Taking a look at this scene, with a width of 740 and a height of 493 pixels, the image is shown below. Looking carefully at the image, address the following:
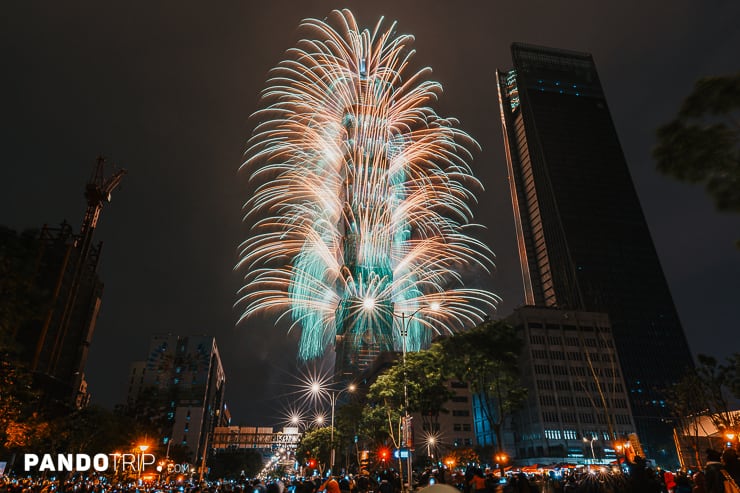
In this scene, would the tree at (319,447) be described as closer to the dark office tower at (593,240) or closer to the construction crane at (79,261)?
the construction crane at (79,261)

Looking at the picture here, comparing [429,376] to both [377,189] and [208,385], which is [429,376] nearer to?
[377,189]

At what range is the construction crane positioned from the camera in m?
70.4

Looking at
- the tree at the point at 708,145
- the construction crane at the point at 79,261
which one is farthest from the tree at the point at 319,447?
the tree at the point at 708,145

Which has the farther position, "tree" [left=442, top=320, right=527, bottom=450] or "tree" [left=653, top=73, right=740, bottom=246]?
→ "tree" [left=442, top=320, right=527, bottom=450]

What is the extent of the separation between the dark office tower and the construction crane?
127 meters

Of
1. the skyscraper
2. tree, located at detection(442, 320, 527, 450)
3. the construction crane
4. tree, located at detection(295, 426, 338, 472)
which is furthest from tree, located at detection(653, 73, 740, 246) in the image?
the skyscraper

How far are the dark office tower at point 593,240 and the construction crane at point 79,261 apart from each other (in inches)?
4991

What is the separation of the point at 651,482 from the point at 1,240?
20.1m

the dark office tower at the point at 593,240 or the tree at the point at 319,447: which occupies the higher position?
the dark office tower at the point at 593,240

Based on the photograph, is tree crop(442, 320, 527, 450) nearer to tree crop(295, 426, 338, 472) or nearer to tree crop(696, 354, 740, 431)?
tree crop(696, 354, 740, 431)

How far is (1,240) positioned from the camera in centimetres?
1469

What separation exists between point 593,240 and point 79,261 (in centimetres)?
16016

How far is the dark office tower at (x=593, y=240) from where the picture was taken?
14650 centimetres

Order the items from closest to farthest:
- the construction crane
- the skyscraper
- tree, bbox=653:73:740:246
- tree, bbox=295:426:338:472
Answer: tree, bbox=653:73:740:246 → the construction crane → tree, bbox=295:426:338:472 → the skyscraper
